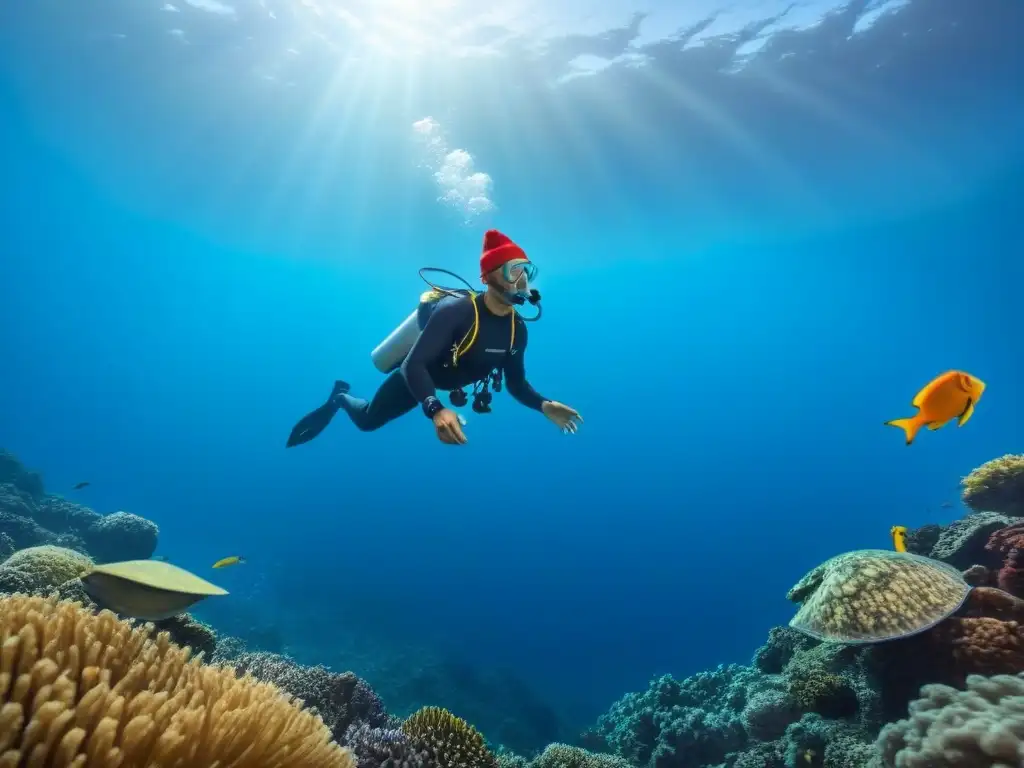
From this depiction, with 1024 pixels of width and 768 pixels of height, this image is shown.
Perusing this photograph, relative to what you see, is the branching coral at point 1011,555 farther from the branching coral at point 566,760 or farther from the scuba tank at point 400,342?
the scuba tank at point 400,342

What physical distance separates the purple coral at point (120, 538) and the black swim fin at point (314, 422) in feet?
30.0

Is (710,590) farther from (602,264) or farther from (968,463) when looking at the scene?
(968,463)

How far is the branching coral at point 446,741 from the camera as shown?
4.30 metres

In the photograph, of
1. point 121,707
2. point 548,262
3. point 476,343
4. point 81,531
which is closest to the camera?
point 121,707

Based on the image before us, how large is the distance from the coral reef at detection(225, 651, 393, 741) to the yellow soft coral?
31.4 ft

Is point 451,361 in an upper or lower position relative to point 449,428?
upper

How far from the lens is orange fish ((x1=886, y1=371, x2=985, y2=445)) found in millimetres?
4402

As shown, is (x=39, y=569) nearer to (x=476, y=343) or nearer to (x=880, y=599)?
(x=476, y=343)

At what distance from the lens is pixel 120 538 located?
1468cm

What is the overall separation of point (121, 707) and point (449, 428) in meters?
3.14

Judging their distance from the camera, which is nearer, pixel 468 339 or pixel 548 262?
pixel 468 339

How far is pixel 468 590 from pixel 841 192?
176 ft

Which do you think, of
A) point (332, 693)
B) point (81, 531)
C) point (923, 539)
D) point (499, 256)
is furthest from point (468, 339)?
point (81, 531)

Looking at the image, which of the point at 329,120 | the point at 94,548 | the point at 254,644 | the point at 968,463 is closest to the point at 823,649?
the point at 94,548
